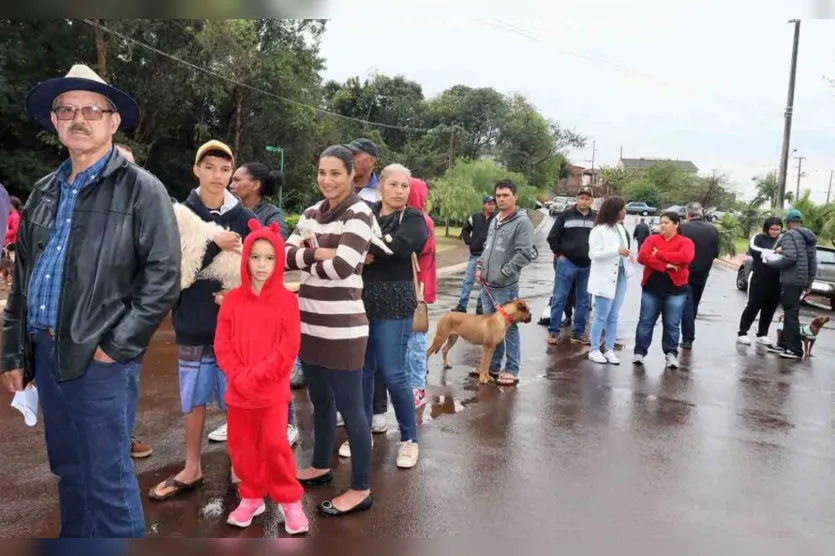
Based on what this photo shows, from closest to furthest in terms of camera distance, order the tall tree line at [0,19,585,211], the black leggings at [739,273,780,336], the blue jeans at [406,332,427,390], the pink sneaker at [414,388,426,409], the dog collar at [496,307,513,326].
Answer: the blue jeans at [406,332,427,390] → the pink sneaker at [414,388,426,409] → the dog collar at [496,307,513,326] → the black leggings at [739,273,780,336] → the tall tree line at [0,19,585,211]

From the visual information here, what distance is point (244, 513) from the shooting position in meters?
3.19

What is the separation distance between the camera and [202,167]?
3428mm

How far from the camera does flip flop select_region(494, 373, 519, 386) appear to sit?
19.7 feet

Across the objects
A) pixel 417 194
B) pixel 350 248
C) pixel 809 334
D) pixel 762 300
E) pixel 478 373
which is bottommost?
pixel 478 373

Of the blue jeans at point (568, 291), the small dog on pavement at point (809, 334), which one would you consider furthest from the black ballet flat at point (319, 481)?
the small dog on pavement at point (809, 334)

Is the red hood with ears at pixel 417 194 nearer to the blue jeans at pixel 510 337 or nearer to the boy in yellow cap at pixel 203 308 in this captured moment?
the boy in yellow cap at pixel 203 308

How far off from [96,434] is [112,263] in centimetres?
67

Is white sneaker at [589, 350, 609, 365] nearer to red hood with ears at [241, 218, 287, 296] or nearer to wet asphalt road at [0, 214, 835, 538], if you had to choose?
wet asphalt road at [0, 214, 835, 538]

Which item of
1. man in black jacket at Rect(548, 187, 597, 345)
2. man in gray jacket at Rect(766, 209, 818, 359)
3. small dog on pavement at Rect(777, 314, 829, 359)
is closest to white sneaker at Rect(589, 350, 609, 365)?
man in black jacket at Rect(548, 187, 597, 345)

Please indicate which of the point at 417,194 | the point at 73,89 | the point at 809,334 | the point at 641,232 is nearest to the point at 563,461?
the point at 417,194

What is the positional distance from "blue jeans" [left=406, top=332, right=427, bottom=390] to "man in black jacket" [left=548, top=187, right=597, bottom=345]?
3.13 meters

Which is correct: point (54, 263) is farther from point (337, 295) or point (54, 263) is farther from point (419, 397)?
point (419, 397)

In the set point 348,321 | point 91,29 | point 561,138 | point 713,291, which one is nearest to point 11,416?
point 348,321

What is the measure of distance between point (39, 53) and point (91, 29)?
6.82 ft
